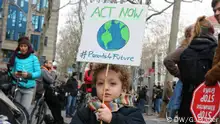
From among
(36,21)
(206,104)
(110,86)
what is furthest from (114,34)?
(36,21)

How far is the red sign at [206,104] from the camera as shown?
12.1ft

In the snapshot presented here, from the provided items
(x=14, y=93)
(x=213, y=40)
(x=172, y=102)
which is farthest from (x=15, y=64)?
(x=213, y=40)

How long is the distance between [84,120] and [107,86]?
307 millimetres

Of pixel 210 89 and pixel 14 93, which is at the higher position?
pixel 210 89

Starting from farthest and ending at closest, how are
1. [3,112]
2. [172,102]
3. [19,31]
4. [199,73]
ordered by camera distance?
[19,31]
[172,102]
[199,73]
[3,112]

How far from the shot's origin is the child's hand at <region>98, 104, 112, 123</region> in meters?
3.10

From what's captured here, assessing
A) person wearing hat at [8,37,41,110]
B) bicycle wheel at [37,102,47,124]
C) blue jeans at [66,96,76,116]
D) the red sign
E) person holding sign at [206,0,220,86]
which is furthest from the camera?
blue jeans at [66,96,76,116]

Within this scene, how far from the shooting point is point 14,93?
6.59 metres

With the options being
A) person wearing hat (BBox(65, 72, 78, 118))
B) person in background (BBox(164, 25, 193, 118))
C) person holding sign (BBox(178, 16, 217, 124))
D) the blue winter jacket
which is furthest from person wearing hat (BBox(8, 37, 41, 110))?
person wearing hat (BBox(65, 72, 78, 118))

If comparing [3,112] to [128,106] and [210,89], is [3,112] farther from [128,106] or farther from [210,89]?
[210,89]

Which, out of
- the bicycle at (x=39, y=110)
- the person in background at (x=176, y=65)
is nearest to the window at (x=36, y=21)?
the bicycle at (x=39, y=110)

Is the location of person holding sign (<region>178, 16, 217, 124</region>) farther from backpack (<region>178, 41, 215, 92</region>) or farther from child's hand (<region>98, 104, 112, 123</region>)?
child's hand (<region>98, 104, 112, 123</region>)

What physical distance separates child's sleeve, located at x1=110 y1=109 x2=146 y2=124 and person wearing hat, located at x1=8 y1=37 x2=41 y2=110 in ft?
12.0

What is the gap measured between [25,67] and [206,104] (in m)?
3.69
